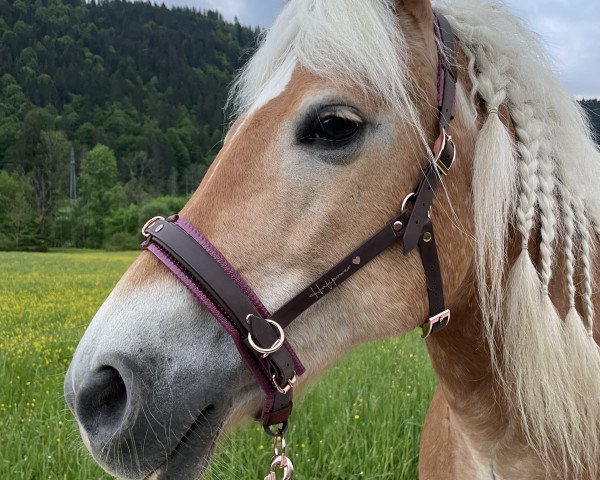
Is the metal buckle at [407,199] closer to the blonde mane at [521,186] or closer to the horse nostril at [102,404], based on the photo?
the blonde mane at [521,186]

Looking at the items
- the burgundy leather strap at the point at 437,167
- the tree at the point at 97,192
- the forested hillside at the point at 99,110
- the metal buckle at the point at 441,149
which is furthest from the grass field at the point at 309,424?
the tree at the point at 97,192

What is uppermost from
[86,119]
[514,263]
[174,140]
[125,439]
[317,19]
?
[317,19]

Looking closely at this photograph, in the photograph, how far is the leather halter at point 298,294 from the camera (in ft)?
4.79

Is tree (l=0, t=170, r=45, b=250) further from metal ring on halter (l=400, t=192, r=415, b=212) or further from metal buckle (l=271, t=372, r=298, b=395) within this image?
metal ring on halter (l=400, t=192, r=415, b=212)

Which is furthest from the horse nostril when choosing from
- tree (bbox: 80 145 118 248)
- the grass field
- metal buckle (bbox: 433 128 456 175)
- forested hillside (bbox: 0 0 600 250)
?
tree (bbox: 80 145 118 248)

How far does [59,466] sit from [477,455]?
2.47 m

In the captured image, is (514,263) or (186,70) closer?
(514,263)

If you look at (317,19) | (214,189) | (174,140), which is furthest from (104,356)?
(174,140)

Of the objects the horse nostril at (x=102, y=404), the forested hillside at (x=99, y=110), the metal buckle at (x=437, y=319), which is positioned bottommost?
the forested hillside at (x=99, y=110)

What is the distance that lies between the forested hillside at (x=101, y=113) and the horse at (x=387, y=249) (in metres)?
29.7

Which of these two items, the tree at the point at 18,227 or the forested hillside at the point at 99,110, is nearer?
the tree at the point at 18,227

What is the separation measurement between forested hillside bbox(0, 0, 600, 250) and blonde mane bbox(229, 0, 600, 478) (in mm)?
29609

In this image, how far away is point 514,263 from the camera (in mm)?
1742

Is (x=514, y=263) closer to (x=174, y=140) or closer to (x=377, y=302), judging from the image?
(x=377, y=302)
